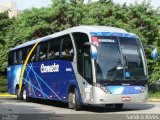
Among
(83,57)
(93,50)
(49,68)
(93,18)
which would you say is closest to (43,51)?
(49,68)

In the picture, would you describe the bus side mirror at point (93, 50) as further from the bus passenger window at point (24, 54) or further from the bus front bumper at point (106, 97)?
the bus passenger window at point (24, 54)

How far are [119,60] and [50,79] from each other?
533 cm

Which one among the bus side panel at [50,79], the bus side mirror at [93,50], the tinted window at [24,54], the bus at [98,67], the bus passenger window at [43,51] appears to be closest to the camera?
the bus side mirror at [93,50]

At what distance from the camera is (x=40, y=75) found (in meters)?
24.0

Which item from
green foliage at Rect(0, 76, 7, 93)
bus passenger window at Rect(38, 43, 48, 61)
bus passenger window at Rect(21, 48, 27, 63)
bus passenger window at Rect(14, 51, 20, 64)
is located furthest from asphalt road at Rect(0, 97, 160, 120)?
green foliage at Rect(0, 76, 7, 93)

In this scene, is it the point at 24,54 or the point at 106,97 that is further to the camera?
the point at 24,54

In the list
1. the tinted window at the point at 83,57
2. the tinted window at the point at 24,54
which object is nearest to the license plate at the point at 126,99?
the tinted window at the point at 83,57

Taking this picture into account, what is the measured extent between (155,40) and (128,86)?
18.8 m

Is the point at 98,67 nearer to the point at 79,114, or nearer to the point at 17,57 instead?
the point at 79,114

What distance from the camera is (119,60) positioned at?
60.0 feet

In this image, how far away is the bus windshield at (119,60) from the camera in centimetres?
1800

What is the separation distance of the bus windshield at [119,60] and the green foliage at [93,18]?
51.9 ft

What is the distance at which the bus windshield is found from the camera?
18.0 m

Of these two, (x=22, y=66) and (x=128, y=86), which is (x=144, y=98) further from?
(x=22, y=66)
